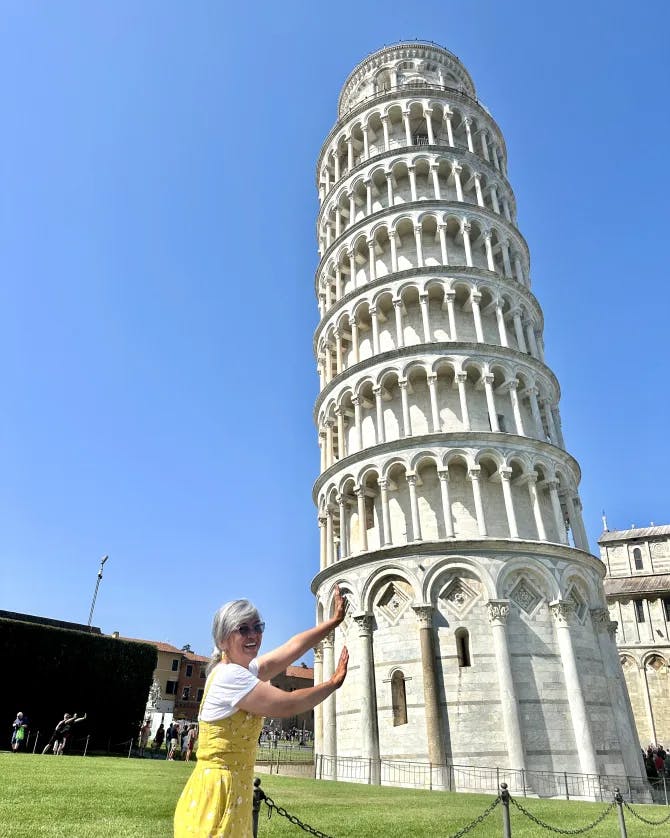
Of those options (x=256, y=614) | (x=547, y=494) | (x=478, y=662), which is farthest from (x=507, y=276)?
(x=256, y=614)

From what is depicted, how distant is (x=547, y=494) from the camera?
2503 cm

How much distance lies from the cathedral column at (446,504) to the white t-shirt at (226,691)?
19868mm

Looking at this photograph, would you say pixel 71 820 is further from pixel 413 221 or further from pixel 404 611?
pixel 413 221

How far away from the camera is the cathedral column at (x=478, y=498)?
21953mm

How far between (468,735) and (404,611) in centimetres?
454

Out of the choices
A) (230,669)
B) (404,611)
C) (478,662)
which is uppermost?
(404,611)

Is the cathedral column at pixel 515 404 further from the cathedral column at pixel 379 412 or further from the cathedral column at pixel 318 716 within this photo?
the cathedral column at pixel 318 716

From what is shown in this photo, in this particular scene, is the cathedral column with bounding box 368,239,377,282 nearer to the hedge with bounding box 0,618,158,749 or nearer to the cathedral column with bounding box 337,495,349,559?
the cathedral column with bounding box 337,495,349,559

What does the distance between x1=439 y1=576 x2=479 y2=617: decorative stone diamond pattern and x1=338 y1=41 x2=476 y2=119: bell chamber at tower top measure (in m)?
30.7

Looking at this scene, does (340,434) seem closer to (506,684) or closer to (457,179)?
(506,684)

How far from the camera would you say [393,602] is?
22.1m

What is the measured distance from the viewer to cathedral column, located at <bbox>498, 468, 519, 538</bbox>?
73.3 ft

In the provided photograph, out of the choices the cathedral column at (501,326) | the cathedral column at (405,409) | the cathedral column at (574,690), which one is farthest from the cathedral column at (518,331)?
the cathedral column at (574,690)

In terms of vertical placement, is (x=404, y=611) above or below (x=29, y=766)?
above
